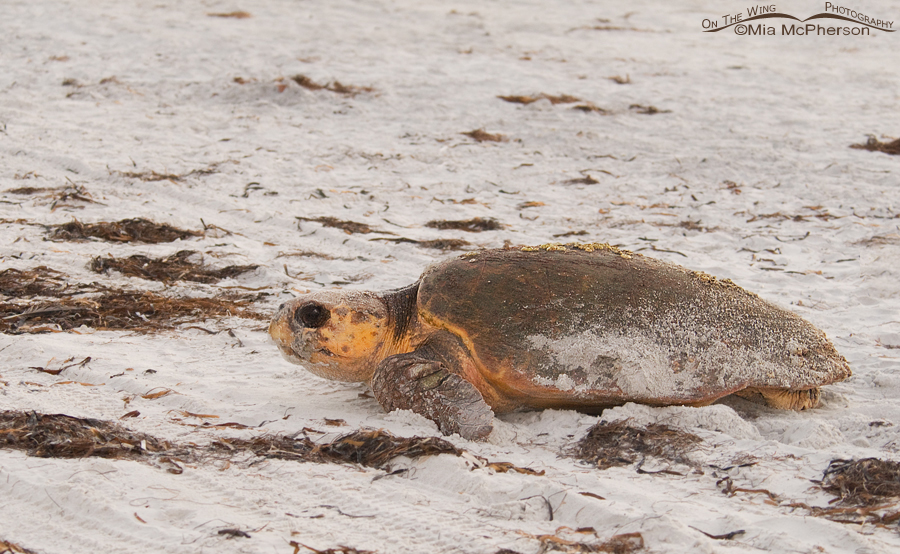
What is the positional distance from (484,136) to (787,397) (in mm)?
4961

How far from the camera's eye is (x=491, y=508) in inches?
91.8

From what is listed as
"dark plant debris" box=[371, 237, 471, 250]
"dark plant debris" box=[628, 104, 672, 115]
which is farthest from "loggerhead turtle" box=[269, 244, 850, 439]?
"dark plant debris" box=[628, 104, 672, 115]

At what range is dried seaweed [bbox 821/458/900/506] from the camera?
7.72 feet

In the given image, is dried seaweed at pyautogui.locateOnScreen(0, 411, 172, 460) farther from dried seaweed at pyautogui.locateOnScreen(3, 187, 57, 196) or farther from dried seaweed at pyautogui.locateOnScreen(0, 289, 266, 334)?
Answer: dried seaweed at pyautogui.locateOnScreen(3, 187, 57, 196)

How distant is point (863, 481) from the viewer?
2.43m

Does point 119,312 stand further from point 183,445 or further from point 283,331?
point 183,445

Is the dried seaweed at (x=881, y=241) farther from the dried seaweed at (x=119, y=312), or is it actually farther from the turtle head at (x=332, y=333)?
the dried seaweed at (x=119, y=312)

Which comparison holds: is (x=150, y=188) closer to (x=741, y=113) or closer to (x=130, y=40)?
(x=130, y=40)

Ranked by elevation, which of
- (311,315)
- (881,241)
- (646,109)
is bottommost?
(881,241)

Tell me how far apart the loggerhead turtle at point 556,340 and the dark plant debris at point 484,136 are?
4407 mm

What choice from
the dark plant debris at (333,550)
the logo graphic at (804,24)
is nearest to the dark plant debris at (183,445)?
the dark plant debris at (333,550)

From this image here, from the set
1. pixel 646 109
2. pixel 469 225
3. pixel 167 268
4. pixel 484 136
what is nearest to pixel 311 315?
pixel 167 268

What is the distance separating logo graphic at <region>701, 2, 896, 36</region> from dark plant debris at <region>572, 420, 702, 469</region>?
34.1ft

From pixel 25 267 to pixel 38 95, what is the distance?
14.5 ft
